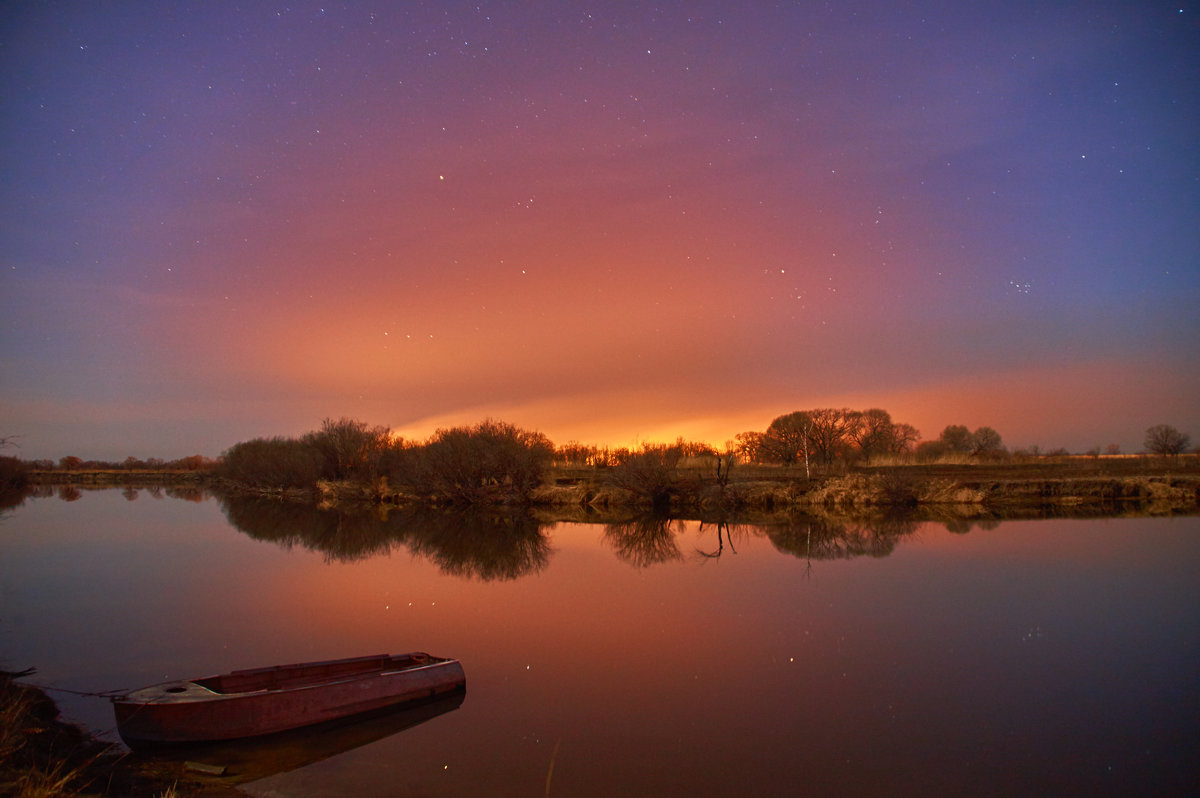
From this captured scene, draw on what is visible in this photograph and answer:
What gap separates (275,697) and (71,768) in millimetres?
1855

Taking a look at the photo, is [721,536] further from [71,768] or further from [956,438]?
[956,438]

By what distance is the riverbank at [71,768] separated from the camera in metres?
5.93

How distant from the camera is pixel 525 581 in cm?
1823

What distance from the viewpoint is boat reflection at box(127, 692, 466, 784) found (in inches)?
292

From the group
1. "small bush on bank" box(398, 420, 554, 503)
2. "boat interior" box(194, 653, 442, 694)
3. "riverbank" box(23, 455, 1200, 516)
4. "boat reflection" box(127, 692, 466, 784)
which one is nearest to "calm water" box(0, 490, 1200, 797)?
"boat reflection" box(127, 692, 466, 784)

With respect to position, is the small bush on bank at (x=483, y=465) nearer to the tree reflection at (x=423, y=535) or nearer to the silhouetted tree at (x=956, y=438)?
the tree reflection at (x=423, y=535)

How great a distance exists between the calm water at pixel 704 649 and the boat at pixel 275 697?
37 cm

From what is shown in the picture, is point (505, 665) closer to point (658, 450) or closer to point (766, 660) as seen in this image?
point (766, 660)

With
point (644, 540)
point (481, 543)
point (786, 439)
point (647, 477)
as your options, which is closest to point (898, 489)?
point (647, 477)

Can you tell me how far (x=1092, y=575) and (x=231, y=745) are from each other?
59.7ft

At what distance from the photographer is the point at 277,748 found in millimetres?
7891

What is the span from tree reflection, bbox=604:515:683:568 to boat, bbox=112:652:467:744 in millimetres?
11399

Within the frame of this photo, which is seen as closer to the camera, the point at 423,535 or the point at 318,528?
the point at 423,535

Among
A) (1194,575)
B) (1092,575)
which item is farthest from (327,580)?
(1194,575)
